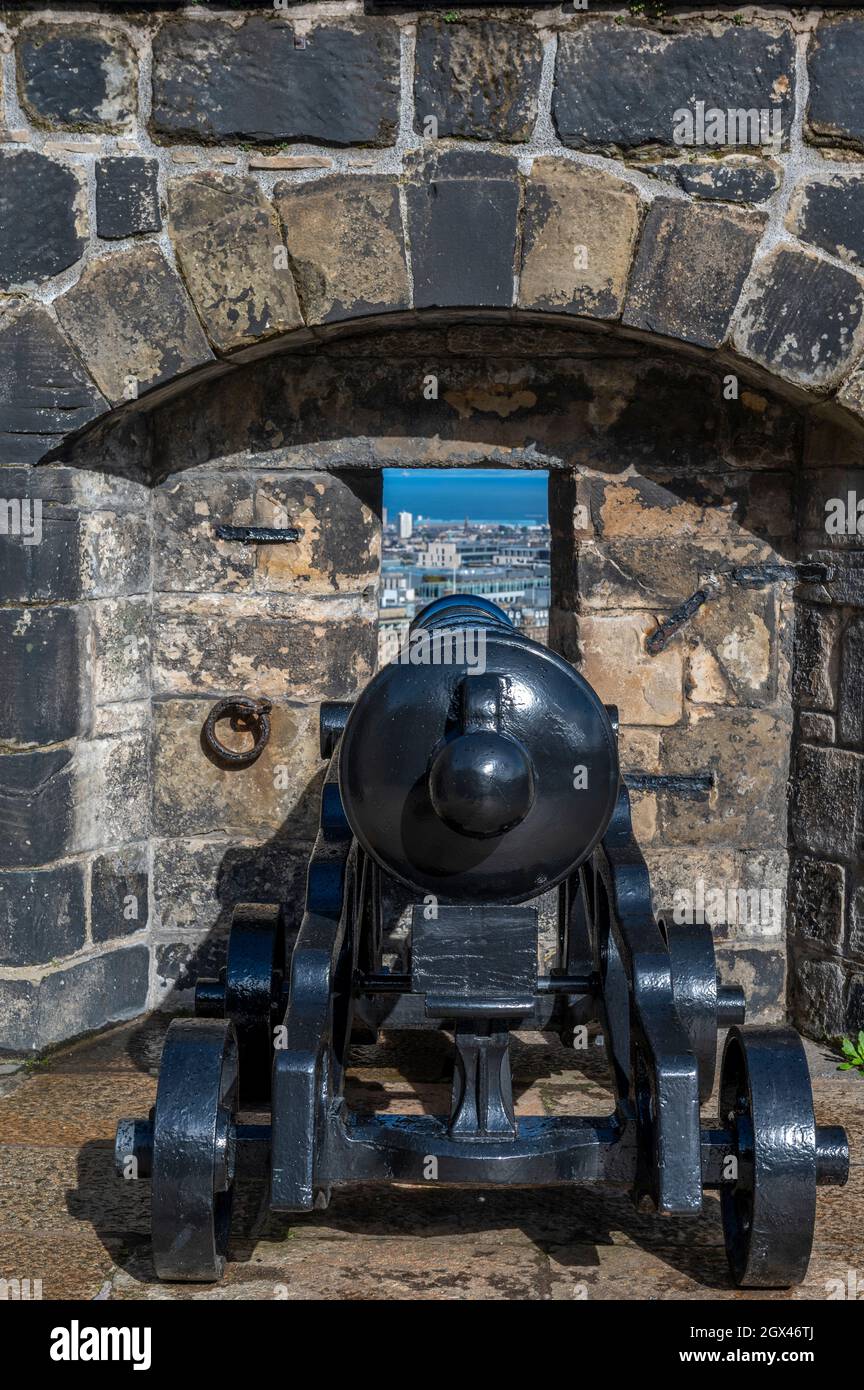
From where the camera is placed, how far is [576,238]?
3.94 metres

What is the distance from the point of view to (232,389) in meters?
4.63

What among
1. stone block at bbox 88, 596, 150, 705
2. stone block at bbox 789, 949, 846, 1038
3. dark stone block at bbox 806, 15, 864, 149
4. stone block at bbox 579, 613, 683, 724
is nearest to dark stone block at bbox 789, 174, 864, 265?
dark stone block at bbox 806, 15, 864, 149

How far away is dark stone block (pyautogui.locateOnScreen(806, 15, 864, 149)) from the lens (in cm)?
386

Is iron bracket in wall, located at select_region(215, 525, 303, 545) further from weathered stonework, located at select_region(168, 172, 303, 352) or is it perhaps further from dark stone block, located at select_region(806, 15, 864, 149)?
dark stone block, located at select_region(806, 15, 864, 149)

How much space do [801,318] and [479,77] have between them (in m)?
1.09

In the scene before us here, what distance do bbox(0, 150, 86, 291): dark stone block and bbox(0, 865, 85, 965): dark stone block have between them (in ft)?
5.55

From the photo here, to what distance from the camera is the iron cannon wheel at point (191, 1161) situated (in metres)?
2.84

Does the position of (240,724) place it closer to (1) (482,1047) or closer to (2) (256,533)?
(2) (256,533)

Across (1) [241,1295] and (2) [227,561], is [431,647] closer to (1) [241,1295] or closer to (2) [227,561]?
(1) [241,1295]

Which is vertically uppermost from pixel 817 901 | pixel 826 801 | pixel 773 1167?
pixel 826 801

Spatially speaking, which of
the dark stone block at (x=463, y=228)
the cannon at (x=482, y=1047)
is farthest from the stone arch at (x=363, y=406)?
the cannon at (x=482, y=1047)

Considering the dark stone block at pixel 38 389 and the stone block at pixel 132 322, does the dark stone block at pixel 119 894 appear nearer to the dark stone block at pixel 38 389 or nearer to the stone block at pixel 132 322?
the dark stone block at pixel 38 389

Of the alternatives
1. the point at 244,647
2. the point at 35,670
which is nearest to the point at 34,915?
the point at 35,670

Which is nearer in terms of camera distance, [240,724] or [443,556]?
[240,724]
